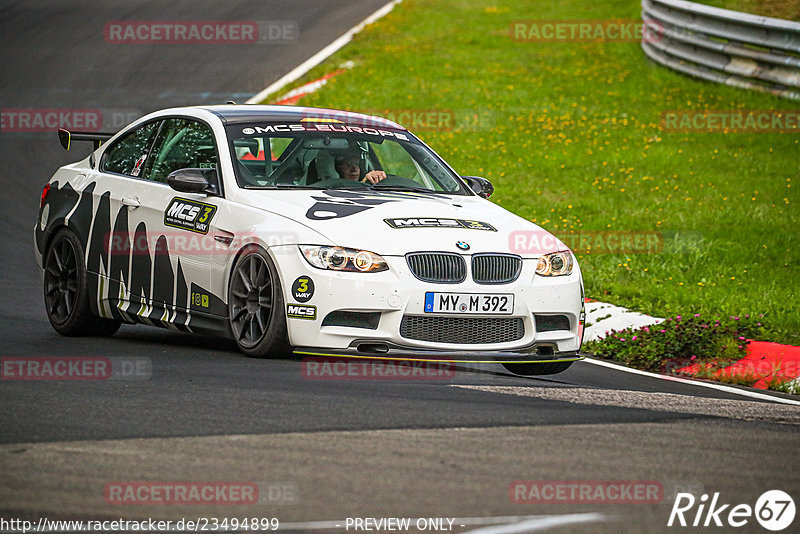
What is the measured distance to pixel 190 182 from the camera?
814 centimetres

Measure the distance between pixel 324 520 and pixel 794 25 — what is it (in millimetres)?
13739

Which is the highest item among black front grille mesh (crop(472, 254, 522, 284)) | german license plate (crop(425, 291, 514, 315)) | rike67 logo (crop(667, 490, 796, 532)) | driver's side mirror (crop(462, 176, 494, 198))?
driver's side mirror (crop(462, 176, 494, 198))

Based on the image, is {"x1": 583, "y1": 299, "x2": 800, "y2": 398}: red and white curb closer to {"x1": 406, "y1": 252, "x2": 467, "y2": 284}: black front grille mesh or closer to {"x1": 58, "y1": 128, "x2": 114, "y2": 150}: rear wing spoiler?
{"x1": 406, "y1": 252, "x2": 467, "y2": 284}: black front grille mesh

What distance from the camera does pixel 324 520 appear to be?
4539 millimetres

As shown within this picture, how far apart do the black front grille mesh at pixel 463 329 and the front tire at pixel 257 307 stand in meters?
0.73

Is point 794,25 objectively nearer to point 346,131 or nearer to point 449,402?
point 346,131

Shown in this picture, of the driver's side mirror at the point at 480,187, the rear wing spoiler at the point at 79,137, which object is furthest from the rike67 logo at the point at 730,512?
the rear wing spoiler at the point at 79,137

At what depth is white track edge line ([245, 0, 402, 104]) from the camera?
68.4 feet

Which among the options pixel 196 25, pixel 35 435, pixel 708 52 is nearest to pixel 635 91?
pixel 708 52

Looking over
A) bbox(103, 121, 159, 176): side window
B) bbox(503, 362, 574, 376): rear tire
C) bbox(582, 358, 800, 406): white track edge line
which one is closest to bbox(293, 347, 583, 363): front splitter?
bbox(503, 362, 574, 376): rear tire

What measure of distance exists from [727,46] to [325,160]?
37.3ft

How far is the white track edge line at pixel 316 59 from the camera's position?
20.8 m

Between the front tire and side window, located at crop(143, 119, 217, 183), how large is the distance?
1.11 metres

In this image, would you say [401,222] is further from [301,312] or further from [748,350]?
[748,350]
